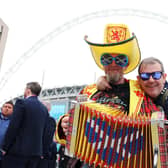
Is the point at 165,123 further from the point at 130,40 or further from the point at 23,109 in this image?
the point at 23,109

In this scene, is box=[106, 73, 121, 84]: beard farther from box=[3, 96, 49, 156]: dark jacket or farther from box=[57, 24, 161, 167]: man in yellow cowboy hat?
box=[3, 96, 49, 156]: dark jacket

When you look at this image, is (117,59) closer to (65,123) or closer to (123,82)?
(123,82)

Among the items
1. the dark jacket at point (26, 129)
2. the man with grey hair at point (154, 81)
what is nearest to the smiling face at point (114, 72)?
the man with grey hair at point (154, 81)

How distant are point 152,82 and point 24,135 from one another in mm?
2037

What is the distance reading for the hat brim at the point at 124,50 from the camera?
7.14 ft

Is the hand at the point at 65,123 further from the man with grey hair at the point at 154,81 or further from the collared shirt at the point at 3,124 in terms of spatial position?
the collared shirt at the point at 3,124

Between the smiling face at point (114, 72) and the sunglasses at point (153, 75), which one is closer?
the sunglasses at point (153, 75)

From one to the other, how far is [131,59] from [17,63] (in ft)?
131

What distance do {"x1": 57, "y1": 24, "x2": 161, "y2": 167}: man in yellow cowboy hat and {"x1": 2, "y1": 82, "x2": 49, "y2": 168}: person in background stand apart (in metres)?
1.51

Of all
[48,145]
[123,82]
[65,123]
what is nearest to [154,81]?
[123,82]

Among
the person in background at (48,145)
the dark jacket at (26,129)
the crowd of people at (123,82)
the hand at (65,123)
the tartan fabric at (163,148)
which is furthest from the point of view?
the person in background at (48,145)

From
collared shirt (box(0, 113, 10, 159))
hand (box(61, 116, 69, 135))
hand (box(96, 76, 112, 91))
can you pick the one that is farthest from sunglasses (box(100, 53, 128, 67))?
collared shirt (box(0, 113, 10, 159))

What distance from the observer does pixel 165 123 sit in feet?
5.34

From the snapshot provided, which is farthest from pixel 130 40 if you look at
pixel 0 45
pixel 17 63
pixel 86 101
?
pixel 17 63
